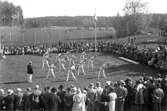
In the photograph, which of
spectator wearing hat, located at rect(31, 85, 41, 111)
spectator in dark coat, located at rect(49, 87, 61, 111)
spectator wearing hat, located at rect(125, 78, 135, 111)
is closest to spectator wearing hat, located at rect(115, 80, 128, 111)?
spectator wearing hat, located at rect(125, 78, 135, 111)

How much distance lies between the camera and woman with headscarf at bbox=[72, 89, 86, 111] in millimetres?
14664

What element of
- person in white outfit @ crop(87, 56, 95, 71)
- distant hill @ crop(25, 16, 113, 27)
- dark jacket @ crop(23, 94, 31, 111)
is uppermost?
distant hill @ crop(25, 16, 113, 27)

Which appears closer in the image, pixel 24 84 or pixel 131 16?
pixel 24 84

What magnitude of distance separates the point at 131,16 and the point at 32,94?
6315cm

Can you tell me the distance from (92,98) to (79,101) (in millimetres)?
1057

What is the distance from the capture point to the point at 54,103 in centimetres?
1507

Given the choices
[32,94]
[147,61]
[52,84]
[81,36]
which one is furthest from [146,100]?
[81,36]

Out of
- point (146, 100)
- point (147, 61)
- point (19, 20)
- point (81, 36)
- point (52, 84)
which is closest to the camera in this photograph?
point (146, 100)

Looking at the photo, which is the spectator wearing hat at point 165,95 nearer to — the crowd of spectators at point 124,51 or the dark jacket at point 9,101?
the dark jacket at point 9,101

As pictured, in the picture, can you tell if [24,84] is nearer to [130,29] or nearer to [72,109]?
[72,109]

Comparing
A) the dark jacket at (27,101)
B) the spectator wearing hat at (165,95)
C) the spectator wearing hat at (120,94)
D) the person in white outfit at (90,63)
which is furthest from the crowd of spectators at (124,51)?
the dark jacket at (27,101)

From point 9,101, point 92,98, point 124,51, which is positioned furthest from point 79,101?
point 124,51

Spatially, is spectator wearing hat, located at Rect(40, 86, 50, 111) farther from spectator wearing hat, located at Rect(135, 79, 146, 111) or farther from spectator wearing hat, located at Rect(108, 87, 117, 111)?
spectator wearing hat, located at Rect(135, 79, 146, 111)

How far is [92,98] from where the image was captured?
1557 cm
